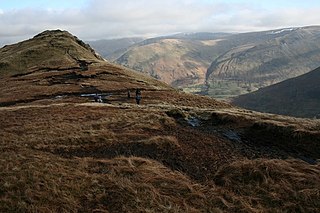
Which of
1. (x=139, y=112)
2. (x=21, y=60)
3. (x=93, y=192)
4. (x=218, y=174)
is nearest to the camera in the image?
(x=93, y=192)

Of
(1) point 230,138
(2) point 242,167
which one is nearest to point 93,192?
(2) point 242,167

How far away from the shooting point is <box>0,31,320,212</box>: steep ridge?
16.3m

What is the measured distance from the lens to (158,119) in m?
34.4

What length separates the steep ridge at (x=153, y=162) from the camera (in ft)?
53.5

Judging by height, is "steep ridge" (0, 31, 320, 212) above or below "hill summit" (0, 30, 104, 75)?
below

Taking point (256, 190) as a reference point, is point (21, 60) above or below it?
above

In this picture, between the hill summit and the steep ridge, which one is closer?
the steep ridge

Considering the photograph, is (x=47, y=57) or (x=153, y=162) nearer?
(x=153, y=162)

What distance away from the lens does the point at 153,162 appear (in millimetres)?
21531

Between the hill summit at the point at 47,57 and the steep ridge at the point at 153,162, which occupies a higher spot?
the hill summit at the point at 47,57

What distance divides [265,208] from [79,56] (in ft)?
381

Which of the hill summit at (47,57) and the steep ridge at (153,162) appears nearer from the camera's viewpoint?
the steep ridge at (153,162)

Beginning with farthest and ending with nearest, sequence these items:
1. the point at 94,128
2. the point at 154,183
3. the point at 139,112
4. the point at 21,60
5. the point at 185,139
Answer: the point at 21,60 < the point at 139,112 < the point at 94,128 < the point at 185,139 < the point at 154,183

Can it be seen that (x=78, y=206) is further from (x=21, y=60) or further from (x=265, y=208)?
(x=21, y=60)
